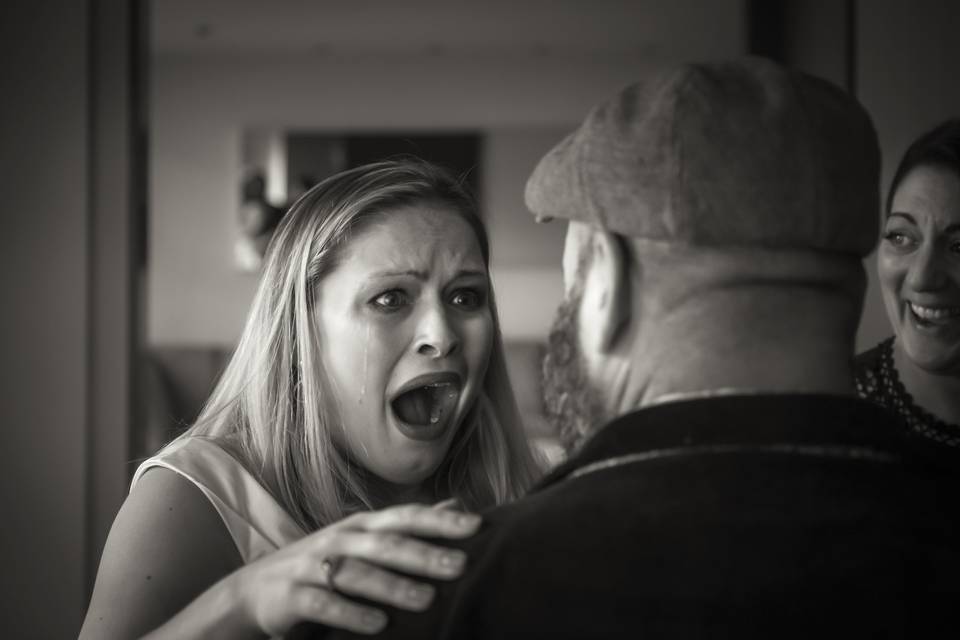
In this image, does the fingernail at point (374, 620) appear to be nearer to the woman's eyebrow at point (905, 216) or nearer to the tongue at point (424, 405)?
the tongue at point (424, 405)

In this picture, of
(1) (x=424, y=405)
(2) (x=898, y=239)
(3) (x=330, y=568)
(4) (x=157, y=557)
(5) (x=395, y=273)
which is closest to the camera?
(3) (x=330, y=568)

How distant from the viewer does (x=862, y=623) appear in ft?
2.20

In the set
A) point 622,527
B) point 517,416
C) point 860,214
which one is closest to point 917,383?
point 517,416

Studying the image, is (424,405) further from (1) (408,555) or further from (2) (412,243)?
(1) (408,555)

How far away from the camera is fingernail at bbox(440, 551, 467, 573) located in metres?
0.71

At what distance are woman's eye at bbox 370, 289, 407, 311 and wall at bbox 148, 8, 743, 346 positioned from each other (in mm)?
4690

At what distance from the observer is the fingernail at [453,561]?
2.34ft

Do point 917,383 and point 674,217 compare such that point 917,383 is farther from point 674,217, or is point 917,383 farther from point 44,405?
point 44,405

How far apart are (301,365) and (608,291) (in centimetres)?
71

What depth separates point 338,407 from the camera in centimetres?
139

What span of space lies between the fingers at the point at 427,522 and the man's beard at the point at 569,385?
0.13 metres

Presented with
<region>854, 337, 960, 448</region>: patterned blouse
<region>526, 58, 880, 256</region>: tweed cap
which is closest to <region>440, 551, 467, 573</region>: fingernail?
<region>526, 58, 880, 256</region>: tweed cap

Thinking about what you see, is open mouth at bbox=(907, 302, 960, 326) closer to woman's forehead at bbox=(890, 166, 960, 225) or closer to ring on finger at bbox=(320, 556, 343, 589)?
woman's forehead at bbox=(890, 166, 960, 225)

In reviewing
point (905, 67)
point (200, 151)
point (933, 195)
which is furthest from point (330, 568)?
point (200, 151)
